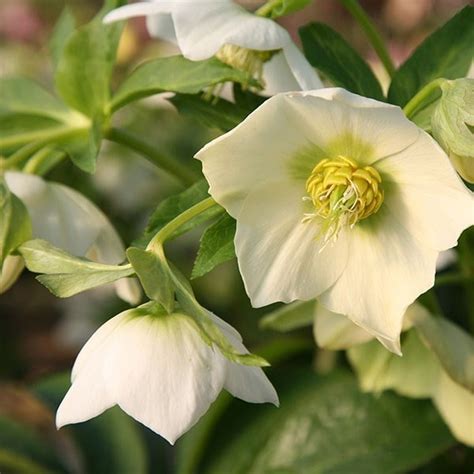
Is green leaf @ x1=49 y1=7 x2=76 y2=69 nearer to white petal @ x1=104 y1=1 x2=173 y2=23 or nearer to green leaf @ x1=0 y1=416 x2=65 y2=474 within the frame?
white petal @ x1=104 y1=1 x2=173 y2=23

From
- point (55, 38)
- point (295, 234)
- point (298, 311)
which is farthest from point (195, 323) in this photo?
point (55, 38)

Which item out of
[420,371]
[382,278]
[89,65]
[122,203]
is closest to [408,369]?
[420,371]

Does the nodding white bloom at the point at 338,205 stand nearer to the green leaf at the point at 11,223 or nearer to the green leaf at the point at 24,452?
the green leaf at the point at 11,223

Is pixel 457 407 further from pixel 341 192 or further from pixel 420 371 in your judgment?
pixel 341 192

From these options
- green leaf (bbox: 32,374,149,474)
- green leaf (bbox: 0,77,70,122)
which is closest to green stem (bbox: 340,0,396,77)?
green leaf (bbox: 0,77,70,122)

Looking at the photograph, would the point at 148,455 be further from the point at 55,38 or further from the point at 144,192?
the point at 144,192
